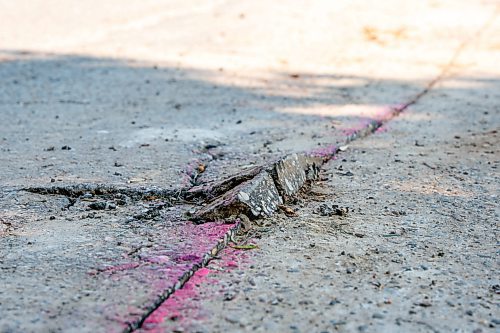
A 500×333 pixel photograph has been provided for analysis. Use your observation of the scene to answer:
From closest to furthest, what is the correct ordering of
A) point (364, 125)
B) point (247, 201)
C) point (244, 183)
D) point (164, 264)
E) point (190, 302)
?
point (190, 302), point (164, 264), point (247, 201), point (244, 183), point (364, 125)

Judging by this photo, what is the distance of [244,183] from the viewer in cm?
267

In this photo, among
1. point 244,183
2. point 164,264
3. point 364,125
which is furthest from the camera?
point 364,125

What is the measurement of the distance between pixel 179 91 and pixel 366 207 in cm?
221

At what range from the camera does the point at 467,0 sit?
915 centimetres

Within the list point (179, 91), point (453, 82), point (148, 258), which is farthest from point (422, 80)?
point (148, 258)

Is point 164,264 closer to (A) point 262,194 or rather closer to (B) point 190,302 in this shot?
(B) point 190,302

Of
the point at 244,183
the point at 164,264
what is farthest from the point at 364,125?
the point at 164,264

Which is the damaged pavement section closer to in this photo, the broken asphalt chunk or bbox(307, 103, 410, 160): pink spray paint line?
the broken asphalt chunk

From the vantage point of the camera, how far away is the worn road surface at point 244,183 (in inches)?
78.4

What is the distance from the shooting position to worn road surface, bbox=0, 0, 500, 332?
1992 millimetres

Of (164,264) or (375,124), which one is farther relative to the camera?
(375,124)

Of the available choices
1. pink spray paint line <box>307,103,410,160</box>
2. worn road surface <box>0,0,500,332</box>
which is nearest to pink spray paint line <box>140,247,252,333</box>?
worn road surface <box>0,0,500,332</box>

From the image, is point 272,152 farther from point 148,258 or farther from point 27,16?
point 27,16

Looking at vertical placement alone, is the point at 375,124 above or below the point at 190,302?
above
